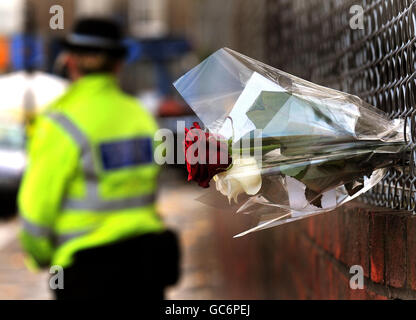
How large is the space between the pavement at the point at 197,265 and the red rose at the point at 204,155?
2434mm

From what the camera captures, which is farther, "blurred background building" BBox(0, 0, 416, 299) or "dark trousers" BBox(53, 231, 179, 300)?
"dark trousers" BBox(53, 231, 179, 300)

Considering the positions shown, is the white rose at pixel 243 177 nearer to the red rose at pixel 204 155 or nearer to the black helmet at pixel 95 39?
the red rose at pixel 204 155

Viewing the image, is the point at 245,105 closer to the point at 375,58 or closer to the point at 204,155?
the point at 204,155

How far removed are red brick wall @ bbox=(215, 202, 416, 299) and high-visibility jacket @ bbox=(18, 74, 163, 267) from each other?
73 cm

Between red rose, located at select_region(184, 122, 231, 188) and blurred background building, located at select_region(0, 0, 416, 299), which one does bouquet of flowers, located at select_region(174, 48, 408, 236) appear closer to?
red rose, located at select_region(184, 122, 231, 188)

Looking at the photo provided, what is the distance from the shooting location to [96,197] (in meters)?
3.23

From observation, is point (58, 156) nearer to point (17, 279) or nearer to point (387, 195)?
point (387, 195)

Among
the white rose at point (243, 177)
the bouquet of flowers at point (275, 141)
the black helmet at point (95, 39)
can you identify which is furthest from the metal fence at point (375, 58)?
the black helmet at point (95, 39)

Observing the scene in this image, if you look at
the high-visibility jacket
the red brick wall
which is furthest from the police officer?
the red brick wall

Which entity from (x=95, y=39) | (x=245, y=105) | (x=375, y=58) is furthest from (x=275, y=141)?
(x=95, y=39)

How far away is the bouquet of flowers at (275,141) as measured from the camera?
53.7 inches

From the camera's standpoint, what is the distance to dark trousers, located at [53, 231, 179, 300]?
318 centimetres
